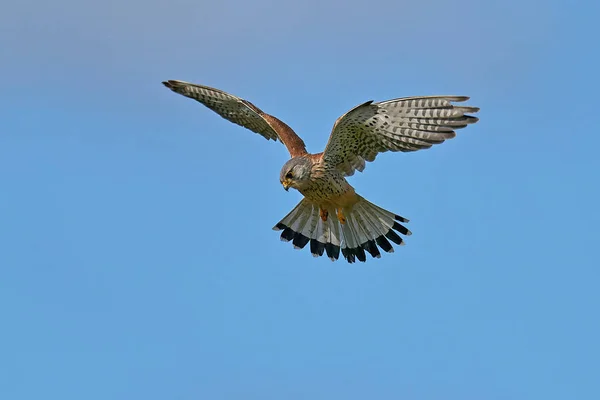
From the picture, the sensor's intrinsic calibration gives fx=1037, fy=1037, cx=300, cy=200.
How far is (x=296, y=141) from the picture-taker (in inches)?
534

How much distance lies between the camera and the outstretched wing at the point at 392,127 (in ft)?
37.9

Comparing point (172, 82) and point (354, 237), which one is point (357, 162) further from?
point (172, 82)

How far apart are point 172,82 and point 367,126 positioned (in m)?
3.28

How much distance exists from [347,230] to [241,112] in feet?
7.59

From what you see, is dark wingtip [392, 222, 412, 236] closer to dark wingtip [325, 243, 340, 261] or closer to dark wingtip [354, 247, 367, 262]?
dark wingtip [354, 247, 367, 262]

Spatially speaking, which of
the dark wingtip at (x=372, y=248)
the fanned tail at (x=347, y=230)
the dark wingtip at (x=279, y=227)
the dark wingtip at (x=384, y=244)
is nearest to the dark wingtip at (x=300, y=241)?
the fanned tail at (x=347, y=230)

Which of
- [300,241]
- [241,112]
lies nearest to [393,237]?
[300,241]

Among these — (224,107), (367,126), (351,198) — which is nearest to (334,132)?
(367,126)

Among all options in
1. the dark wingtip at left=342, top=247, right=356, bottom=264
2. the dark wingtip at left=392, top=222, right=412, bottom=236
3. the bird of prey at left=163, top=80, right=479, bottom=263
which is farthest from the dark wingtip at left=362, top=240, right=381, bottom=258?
the dark wingtip at left=392, top=222, right=412, bottom=236

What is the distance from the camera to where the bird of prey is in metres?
11.8

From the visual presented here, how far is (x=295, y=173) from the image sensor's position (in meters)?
12.4

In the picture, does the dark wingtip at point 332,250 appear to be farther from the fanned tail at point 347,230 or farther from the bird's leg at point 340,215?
the bird's leg at point 340,215

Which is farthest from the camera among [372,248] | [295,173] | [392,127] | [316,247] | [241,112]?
[241,112]

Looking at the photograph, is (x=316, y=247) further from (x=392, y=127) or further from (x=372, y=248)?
(x=392, y=127)
